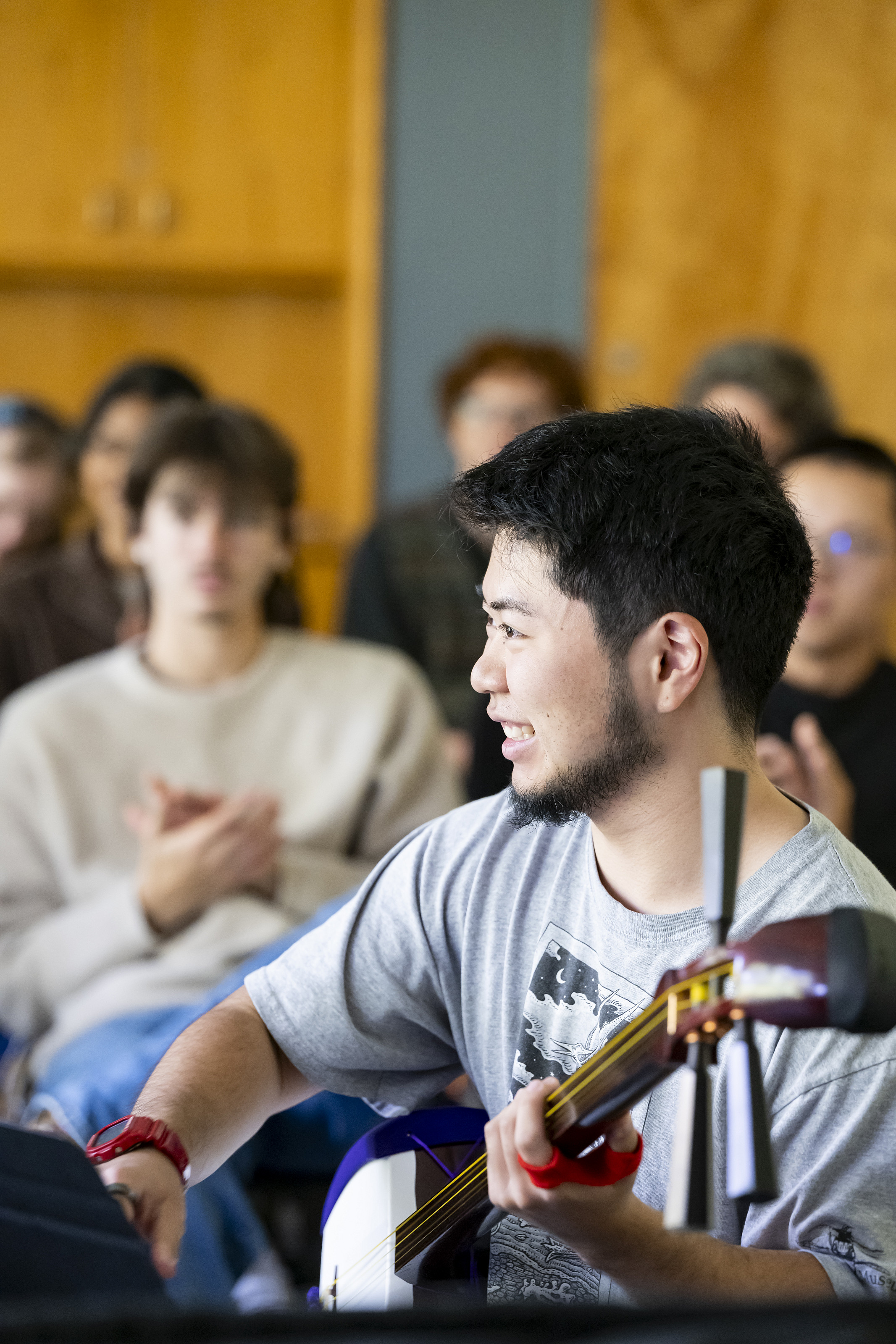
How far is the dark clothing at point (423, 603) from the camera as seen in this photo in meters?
2.64

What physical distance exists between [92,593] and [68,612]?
53 mm

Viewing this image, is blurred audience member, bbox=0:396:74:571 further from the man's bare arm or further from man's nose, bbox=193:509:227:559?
the man's bare arm

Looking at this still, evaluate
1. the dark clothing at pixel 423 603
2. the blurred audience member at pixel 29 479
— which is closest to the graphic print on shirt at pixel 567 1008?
the dark clothing at pixel 423 603

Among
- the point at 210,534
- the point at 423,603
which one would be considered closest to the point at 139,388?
the point at 423,603

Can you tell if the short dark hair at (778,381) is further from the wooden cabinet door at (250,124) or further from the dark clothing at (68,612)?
the wooden cabinet door at (250,124)

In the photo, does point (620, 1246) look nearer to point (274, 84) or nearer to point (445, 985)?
point (445, 985)

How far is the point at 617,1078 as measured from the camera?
0.75 m

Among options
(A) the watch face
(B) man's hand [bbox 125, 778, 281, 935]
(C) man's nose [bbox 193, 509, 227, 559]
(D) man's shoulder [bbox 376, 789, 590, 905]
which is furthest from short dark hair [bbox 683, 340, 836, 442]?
(A) the watch face

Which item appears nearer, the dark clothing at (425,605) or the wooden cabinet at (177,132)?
the dark clothing at (425,605)

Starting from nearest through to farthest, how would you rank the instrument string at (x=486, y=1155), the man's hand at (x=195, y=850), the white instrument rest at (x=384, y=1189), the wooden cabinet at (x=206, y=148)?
the instrument string at (x=486, y=1155) → the white instrument rest at (x=384, y=1189) → the man's hand at (x=195, y=850) → the wooden cabinet at (x=206, y=148)

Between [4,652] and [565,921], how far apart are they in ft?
5.17

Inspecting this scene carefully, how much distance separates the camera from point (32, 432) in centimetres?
272

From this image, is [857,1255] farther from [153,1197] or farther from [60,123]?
[60,123]

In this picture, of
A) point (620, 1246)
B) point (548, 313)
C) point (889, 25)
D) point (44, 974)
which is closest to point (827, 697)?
point (44, 974)
